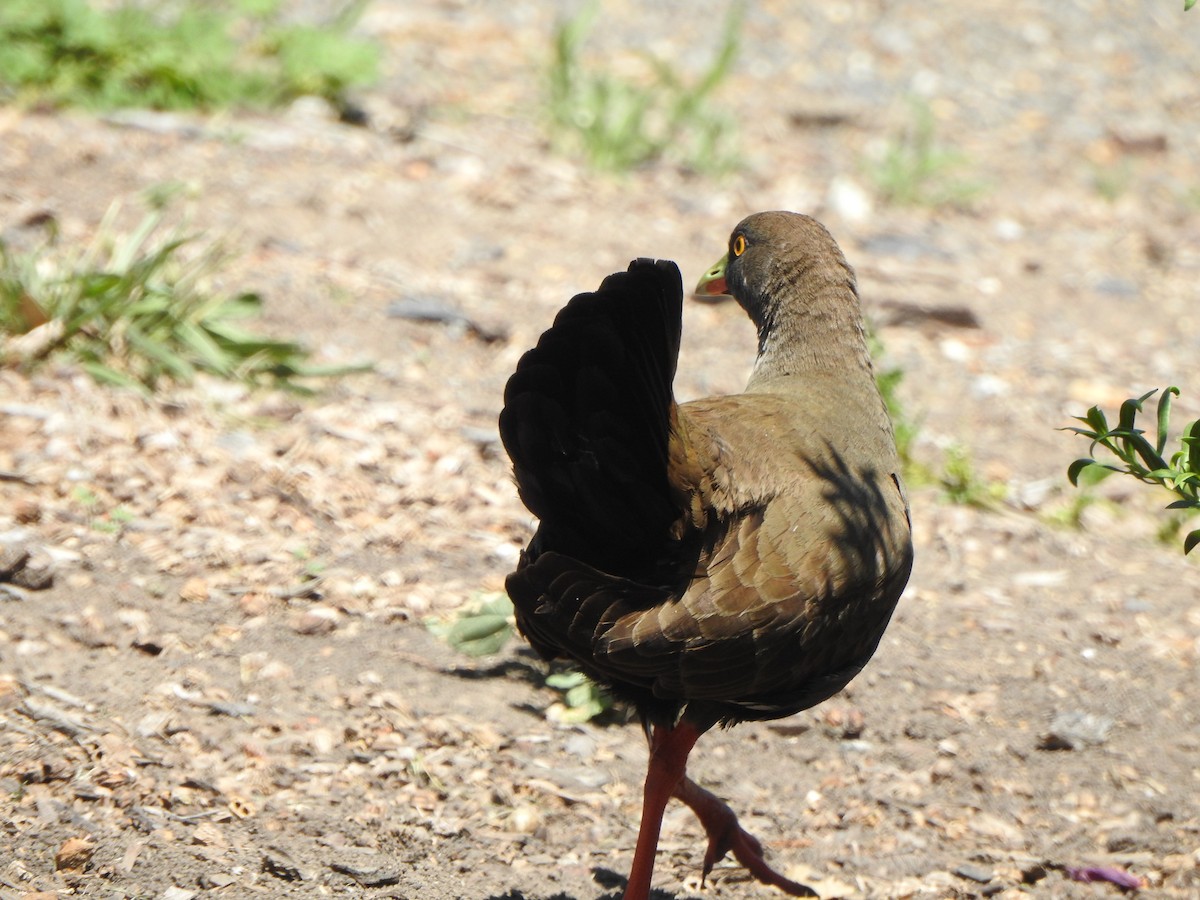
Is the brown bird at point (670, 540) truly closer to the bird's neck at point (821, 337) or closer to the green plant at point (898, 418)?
the bird's neck at point (821, 337)

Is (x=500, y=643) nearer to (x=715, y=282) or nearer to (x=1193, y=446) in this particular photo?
(x=715, y=282)

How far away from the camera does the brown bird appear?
3223 mm

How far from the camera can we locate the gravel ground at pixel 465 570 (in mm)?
3900

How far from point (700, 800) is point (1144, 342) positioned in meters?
5.43

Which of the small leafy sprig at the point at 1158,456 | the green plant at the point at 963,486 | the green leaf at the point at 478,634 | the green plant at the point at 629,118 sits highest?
the green plant at the point at 629,118

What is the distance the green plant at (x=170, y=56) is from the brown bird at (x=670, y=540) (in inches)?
232

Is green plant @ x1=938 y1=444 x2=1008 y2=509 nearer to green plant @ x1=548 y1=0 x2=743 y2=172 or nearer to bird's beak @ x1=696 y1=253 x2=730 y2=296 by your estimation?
bird's beak @ x1=696 y1=253 x2=730 y2=296

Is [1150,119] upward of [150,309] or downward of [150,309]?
upward

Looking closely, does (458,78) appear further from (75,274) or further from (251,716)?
(251,716)

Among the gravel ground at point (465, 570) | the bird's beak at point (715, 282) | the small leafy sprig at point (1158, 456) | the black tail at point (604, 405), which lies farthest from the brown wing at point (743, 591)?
the bird's beak at point (715, 282)

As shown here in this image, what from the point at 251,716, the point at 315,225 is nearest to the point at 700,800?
the point at 251,716

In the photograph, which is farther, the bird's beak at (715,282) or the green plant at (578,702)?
the bird's beak at (715,282)

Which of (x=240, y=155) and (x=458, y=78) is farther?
(x=458, y=78)

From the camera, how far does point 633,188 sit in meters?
9.09
